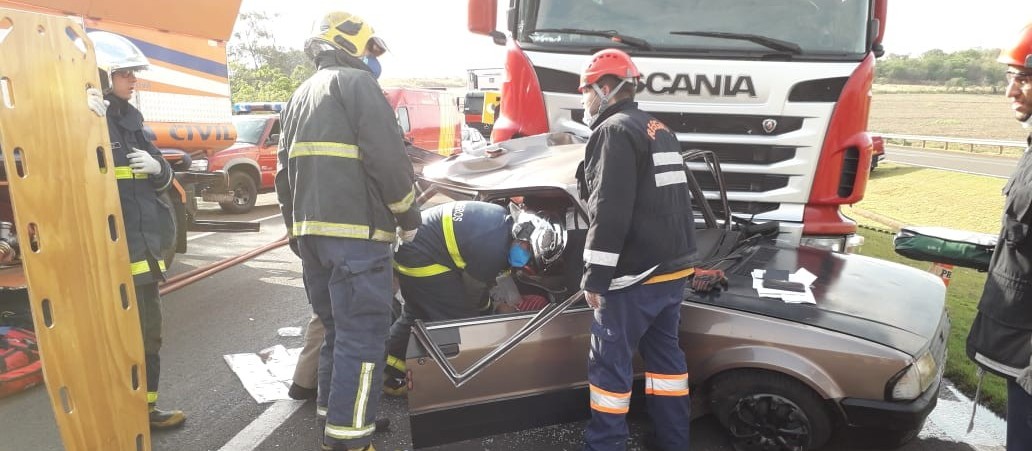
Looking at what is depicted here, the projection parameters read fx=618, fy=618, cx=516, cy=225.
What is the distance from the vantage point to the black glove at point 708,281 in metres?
2.85

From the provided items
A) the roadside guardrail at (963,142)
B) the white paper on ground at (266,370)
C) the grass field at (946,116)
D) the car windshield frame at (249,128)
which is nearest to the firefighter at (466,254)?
the white paper on ground at (266,370)

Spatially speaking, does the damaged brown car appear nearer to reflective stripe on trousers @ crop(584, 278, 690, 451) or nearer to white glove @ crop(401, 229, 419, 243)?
reflective stripe on trousers @ crop(584, 278, 690, 451)

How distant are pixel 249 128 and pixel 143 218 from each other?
312 inches

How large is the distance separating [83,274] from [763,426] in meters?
2.80

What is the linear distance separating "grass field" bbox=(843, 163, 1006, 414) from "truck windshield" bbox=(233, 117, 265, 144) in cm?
893

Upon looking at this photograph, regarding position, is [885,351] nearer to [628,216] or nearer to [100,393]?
[628,216]

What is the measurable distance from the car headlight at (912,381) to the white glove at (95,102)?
3261mm

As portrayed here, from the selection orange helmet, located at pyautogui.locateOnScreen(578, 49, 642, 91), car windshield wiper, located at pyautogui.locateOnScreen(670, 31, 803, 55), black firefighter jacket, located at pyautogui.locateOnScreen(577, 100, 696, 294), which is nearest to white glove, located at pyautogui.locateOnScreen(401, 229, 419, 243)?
black firefighter jacket, located at pyautogui.locateOnScreen(577, 100, 696, 294)

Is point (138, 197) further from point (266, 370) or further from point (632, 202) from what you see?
point (632, 202)

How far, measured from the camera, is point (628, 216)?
2465 mm

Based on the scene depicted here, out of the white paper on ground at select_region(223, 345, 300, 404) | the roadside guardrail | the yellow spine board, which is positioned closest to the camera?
the yellow spine board

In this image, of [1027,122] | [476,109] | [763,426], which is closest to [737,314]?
[763,426]

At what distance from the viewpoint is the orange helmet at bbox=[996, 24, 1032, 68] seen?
1.88 meters

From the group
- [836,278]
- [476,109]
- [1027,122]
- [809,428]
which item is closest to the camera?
[1027,122]
